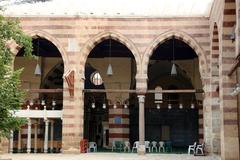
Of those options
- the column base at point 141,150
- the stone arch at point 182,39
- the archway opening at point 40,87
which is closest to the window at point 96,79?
the archway opening at point 40,87

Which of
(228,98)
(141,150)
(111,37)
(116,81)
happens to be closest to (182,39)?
(111,37)

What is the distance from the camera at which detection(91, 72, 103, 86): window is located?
91.8 ft

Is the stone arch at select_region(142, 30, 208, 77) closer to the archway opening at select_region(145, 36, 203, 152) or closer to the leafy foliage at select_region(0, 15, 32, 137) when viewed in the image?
the archway opening at select_region(145, 36, 203, 152)

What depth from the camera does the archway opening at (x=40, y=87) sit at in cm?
2303

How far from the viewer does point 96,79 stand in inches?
1106

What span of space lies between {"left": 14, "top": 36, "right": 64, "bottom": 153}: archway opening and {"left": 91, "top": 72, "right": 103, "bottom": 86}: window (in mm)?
2116

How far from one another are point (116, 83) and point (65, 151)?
6.32 metres

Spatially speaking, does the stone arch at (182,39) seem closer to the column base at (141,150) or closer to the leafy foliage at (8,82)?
the column base at (141,150)

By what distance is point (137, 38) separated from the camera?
825 inches

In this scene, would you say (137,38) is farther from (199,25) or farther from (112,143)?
(112,143)

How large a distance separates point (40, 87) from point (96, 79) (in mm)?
4273

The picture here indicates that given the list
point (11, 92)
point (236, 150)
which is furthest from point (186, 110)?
point (11, 92)

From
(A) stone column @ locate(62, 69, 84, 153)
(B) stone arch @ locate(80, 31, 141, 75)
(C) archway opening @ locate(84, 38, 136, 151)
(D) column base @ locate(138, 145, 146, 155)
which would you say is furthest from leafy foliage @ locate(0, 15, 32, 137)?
(C) archway opening @ locate(84, 38, 136, 151)

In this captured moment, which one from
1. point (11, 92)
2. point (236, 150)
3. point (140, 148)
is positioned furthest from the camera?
point (140, 148)
